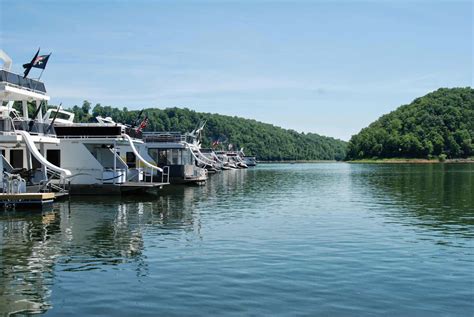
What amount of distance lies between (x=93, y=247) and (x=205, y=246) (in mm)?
4296

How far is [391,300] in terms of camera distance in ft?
48.0

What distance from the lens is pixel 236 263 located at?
62.8ft

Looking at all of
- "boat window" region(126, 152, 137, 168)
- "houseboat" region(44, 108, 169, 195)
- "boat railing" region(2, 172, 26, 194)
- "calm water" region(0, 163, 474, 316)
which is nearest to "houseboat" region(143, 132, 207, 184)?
"boat window" region(126, 152, 137, 168)

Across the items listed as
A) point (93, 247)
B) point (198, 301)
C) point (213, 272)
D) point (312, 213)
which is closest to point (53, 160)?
point (312, 213)

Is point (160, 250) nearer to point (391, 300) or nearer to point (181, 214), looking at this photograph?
point (391, 300)

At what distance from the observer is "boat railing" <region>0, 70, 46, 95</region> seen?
37.2m

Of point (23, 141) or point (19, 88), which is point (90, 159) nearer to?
point (23, 141)

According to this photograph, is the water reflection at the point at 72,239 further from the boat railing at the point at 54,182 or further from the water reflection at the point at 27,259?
the boat railing at the point at 54,182

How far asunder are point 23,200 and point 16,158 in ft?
34.2

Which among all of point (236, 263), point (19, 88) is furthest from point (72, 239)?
point (19, 88)

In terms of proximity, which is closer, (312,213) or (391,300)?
(391,300)

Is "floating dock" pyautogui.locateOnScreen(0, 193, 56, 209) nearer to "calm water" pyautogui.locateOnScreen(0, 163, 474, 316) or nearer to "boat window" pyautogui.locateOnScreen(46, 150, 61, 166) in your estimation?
"calm water" pyautogui.locateOnScreen(0, 163, 474, 316)

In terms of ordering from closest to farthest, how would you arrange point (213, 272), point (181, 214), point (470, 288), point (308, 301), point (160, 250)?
point (308, 301)
point (470, 288)
point (213, 272)
point (160, 250)
point (181, 214)

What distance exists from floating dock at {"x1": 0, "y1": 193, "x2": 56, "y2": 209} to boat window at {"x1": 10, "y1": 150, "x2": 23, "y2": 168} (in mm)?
9923
